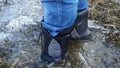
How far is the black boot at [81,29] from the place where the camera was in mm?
2181

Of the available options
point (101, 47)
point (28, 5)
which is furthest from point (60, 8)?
point (28, 5)

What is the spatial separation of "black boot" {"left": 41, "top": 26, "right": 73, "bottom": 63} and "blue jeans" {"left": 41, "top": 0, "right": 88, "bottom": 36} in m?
0.03

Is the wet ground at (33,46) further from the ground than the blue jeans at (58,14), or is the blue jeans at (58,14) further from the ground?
the blue jeans at (58,14)

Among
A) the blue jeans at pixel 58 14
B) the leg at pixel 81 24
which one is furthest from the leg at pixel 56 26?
the leg at pixel 81 24

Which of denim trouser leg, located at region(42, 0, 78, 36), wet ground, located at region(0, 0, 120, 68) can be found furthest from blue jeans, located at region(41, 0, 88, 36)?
wet ground, located at region(0, 0, 120, 68)

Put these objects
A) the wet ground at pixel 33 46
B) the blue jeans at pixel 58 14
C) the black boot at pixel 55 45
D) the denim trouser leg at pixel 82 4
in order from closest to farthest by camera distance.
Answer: the blue jeans at pixel 58 14 < the black boot at pixel 55 45 < the wet ground at pixel 33 46 < the denim trouser leg at pixel 82 4

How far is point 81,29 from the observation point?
2.23 m

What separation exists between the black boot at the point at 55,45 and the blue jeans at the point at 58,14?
3cm

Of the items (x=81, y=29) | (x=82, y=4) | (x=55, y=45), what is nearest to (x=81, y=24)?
(x=81, y=29)

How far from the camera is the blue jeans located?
5.85 ft

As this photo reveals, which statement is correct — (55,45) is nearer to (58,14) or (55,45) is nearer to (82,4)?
(58,14)

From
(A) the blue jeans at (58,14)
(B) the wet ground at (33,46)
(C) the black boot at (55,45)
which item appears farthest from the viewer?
(B) the wet ground at (33,46)

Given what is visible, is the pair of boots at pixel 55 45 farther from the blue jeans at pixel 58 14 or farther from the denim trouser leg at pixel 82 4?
the denim trouser leg at pixel 82 4

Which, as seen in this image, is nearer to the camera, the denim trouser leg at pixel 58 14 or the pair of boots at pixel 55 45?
the denim trouser leg at pixel 58 14
